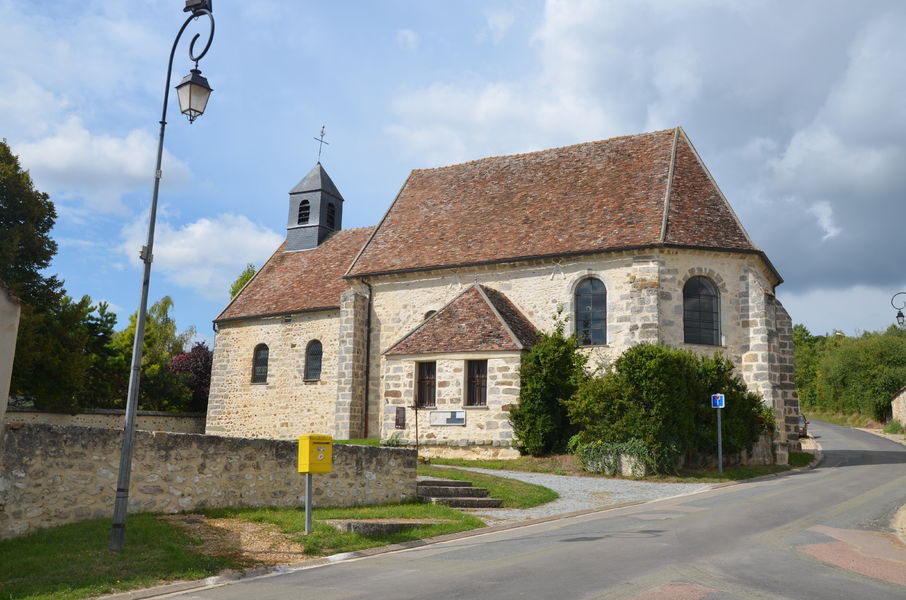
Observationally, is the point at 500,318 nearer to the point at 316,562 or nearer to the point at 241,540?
the point at 241,540

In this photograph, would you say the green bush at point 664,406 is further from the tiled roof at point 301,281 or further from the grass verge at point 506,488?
the tiled roof at point 301,281

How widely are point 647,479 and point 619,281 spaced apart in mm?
6476

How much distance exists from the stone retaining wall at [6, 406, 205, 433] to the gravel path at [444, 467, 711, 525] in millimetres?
12058

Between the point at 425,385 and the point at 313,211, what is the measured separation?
14.2 m

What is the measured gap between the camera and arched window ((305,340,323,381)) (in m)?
28.1

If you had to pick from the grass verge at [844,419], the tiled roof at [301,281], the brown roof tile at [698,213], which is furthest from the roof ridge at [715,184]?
the grass verge at [844,419]

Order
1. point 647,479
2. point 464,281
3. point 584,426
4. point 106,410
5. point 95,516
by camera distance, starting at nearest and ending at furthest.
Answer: point 95,516 < point 647,479 < point 584,426 < point 464,281 < point 106,410

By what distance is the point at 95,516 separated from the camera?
9602 millimetres

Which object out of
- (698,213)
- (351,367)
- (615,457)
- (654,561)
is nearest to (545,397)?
(615,457)

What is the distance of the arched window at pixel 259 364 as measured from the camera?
29656mm

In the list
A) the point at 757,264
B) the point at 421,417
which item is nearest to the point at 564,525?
the point at 421,417

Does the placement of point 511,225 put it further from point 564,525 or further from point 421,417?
point 564,525

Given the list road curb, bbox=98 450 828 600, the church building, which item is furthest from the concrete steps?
the church building

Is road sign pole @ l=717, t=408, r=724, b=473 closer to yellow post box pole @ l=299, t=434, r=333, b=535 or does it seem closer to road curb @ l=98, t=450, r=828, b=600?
road curb @ l=98, t=450, r=828, b=600
